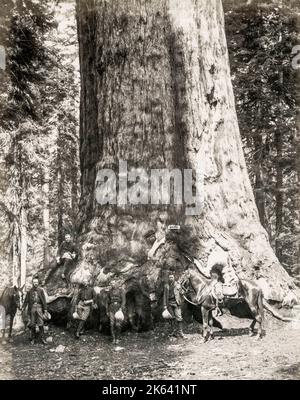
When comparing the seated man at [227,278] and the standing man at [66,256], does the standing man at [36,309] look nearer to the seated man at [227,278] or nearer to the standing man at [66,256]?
the standing man at [66,256]

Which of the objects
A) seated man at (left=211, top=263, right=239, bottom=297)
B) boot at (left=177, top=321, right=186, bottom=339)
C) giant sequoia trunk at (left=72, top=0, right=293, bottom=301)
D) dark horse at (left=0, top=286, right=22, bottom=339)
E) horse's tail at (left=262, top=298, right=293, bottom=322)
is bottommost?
boot at (left=177, top=321, right=186, bottom=339)

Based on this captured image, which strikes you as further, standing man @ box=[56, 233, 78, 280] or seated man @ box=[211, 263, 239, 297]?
standing man @ box=[56, 233, 78, 280]

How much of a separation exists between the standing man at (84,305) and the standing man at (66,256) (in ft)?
1.14

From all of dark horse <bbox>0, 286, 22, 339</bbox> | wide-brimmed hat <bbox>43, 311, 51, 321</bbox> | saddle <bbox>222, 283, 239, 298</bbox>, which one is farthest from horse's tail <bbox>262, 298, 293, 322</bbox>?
dark horse <bbox>0, 286, 22, 339</bbox>

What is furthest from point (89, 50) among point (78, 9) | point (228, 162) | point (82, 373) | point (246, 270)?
point (82, 373)

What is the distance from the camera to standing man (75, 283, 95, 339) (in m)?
5.25

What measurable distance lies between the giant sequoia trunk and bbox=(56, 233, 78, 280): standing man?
6.4 inches

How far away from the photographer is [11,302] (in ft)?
18.0

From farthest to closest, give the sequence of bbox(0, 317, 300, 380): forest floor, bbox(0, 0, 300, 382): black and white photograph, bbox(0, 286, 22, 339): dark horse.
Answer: bbox(0, 286, 22, 339): dark horse → bbox(0, 0, 300, 382): black and white photograph → bbox(0, 317, 300, 380): forest floor

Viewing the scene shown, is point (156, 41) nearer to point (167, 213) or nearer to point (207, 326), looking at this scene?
point (167, 213)

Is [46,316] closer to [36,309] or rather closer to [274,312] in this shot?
[36,309]

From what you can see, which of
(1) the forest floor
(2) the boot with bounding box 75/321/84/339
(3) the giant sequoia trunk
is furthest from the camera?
(3) the giant sequoia trunk

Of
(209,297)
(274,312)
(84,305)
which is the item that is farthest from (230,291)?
(84,305)

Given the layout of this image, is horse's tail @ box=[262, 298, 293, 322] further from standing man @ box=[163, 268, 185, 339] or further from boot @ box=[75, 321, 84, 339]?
boot @ box=[75, 321, 84, 339]
